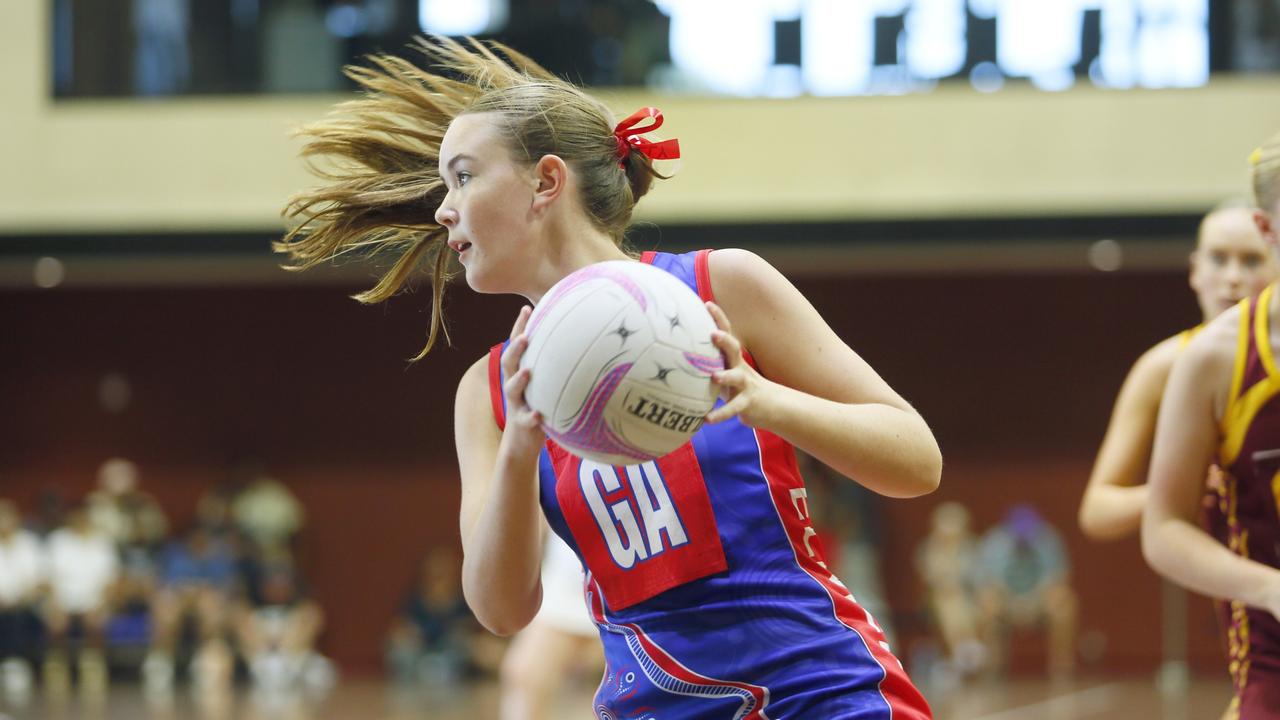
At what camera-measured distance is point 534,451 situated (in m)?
2.03

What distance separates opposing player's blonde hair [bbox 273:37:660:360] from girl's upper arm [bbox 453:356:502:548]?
142 mm

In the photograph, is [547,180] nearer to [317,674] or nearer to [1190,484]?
[1190,484]

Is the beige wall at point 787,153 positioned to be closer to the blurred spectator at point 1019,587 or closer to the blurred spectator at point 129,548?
the blurred spectator at point 129,548

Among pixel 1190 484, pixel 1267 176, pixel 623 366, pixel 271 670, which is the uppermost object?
pixel 1267 176

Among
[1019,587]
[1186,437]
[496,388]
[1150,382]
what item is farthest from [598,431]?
[1019,587]

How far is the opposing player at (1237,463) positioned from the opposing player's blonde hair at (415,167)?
3.36ft

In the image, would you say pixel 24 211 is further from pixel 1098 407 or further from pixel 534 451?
pixel 534 451

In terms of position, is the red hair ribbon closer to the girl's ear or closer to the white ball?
the girl's ear

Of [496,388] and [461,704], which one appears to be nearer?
[496,388]

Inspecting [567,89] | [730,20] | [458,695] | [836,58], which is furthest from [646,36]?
[567,89]

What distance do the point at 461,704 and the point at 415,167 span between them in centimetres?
827

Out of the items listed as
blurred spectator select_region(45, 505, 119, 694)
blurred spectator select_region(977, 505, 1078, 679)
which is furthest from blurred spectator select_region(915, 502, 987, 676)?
blurred spectator select_region(45, 505, 119, 694)

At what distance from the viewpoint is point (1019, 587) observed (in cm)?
1272

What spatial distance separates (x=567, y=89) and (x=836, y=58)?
9.84m
